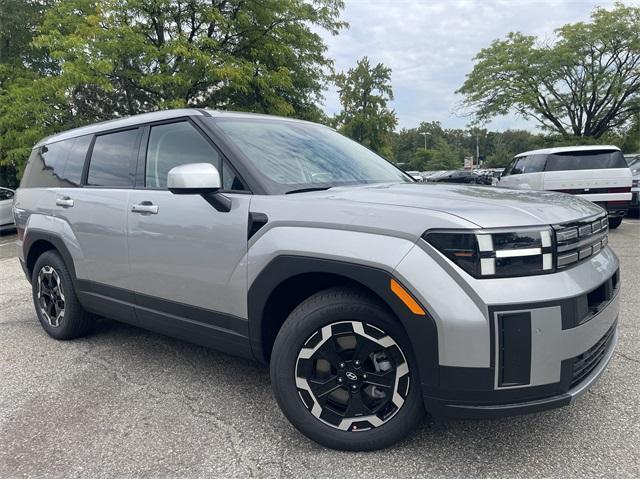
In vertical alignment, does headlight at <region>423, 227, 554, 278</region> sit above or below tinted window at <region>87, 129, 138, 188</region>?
below

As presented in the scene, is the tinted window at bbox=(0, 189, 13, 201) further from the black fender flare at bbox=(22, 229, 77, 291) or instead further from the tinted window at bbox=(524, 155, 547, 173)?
the tinted window at bbox=(524, 155, 547, 173)

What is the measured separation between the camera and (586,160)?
32.4 feet

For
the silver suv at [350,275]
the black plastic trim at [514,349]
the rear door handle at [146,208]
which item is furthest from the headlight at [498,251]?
the rear door handle at [146,208]

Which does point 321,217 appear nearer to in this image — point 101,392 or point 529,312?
point 529,312

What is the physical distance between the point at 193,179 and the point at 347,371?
1215 mm

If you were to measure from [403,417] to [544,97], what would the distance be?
26.0m

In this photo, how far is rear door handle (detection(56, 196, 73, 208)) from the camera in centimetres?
372

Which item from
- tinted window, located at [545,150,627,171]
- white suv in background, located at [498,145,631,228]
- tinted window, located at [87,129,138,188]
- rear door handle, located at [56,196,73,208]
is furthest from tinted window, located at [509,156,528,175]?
rear door handle, located at [56,196,73,208]

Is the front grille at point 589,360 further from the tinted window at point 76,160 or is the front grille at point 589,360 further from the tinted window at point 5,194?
the tinted window at point 5,194

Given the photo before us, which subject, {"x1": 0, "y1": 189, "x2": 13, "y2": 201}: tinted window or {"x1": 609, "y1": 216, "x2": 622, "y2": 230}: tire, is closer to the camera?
{"x1": 609, "y1": 216, "x2": 622, "y2": 230}: tire

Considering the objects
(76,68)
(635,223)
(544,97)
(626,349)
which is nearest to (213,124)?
(626,349)

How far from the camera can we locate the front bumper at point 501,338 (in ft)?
6.24

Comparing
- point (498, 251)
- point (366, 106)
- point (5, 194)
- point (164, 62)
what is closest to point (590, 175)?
point (498, 251)

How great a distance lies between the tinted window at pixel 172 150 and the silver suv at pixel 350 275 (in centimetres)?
1
